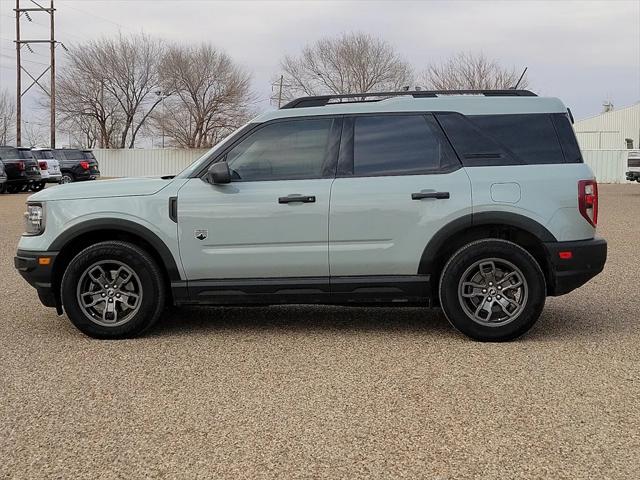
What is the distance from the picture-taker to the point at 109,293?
596 cm

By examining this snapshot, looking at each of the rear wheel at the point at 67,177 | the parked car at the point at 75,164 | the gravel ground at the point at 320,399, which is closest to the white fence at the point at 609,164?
the parked car at the point at 75,164

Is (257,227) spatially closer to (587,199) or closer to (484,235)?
(484,235)

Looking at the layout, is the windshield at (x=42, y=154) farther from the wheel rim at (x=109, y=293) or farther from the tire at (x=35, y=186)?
the wheel rim at (x=109, y=293)

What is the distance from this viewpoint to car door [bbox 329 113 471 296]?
577 cm

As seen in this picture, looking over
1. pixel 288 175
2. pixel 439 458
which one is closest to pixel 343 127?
pixel 288 175

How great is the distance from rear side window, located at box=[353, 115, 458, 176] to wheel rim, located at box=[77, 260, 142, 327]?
A: 6.46 feet

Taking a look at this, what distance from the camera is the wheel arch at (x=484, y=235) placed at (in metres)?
5.75

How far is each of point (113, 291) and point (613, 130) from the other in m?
58.7

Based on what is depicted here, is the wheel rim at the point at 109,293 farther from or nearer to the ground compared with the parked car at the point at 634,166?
nearer to the ground

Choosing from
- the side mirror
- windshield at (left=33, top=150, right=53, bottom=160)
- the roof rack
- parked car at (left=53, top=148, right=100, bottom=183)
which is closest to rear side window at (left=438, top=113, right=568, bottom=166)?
the roof rack

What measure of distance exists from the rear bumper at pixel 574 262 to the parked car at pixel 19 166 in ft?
85.3

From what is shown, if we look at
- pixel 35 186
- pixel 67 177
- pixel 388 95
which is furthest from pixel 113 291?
pixel 67 177

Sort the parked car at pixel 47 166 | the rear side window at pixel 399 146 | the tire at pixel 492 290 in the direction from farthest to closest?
the parked car at pixel 47 166 → the rear side window at pixel 399 146 → the tire at pixel 492 290

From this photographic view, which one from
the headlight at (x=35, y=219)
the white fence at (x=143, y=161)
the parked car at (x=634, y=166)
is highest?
the white fence at (x=143, y=161)
